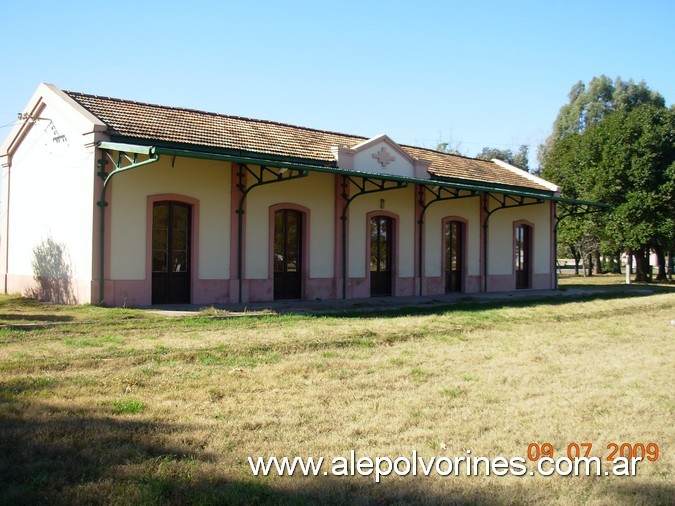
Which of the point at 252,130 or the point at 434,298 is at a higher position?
the point at 252,130

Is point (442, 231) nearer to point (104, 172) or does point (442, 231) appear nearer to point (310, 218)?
point (310, 218)

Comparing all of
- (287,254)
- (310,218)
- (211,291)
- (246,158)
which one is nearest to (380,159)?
(310,218)

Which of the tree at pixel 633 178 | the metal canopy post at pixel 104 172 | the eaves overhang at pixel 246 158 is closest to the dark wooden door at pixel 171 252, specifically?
the metal canopy post at pixel 104 172

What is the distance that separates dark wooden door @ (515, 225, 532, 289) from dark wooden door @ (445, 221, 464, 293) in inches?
129

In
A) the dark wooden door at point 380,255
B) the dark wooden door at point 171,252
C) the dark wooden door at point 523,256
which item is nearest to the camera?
the dark wooden door at point 171,252

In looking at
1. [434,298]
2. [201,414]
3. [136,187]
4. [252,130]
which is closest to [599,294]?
[434,298]

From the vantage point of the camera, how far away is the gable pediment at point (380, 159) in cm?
1773

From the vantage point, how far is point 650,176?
1077 inches

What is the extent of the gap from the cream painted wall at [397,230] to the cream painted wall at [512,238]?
379 cm

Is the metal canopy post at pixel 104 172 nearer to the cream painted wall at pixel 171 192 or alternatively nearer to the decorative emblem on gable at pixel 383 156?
the cream painted wall at pixel 171 192

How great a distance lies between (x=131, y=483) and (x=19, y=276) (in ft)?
47.1

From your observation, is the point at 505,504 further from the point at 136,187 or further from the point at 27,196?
the point at 27,196

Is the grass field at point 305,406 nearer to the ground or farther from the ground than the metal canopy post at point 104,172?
nearer to the ground

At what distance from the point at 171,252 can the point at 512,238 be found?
1252 cm
